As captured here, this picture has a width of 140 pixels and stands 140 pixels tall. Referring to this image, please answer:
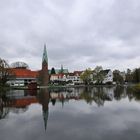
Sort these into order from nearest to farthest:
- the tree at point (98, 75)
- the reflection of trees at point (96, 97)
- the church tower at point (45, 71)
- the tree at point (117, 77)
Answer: the reflection of trees at point (96, 97)
the church tower at point (45, 71)
the tree at point (98, 75)
the tree at point (117, 77)

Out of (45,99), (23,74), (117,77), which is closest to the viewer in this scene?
(45,99)

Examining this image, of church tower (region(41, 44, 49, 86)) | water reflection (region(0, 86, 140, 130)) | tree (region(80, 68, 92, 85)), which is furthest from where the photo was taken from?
tree (region(80, 68, 92, 85))

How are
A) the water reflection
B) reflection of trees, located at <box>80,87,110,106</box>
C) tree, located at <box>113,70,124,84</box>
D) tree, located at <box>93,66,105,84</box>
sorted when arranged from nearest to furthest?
1. the water reflection
2. reflection of trees, located at <box>80,87,110,106</box>
3. tree, located at <box>93,66,105,84</box>
4. tree, located at <box>113,70,124,84</box>

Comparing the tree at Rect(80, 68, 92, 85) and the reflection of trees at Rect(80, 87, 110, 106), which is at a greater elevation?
the tree at Rect(80, 68, 92, 85)

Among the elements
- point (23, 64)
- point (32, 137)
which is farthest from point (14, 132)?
point (23, 64)

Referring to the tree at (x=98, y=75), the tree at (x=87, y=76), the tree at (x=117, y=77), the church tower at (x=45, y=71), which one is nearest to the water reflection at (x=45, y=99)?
the church tower at (x=45, y=71)

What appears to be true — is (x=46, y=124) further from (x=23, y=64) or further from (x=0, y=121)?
(x=23, y=64)

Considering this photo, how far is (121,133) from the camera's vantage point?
13.9 m

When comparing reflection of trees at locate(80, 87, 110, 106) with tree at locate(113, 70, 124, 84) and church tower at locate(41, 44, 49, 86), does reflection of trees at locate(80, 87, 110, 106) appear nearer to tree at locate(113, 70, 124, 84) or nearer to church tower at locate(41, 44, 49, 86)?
church tower at locate(41, 44, 49, 86)

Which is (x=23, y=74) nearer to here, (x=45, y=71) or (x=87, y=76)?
(x=45, y=71)

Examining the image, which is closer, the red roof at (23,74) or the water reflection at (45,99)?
the water reflection at (45,99)

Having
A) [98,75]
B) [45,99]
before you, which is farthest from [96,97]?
[98,75]

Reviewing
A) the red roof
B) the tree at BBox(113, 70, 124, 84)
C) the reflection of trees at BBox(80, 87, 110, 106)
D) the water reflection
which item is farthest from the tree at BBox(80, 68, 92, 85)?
the water reflection

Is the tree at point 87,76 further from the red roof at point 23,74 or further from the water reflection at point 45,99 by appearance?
the water reflection at point 45,99
